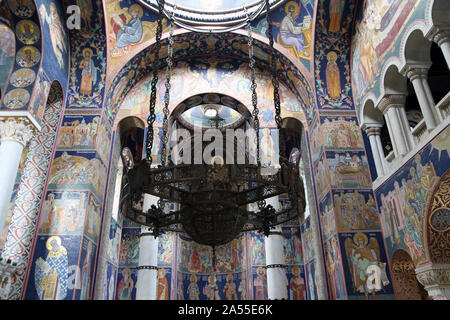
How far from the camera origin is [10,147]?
7.23 m

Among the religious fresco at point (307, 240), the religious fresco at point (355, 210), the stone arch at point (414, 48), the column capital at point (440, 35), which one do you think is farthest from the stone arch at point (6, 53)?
the religious fresco at point (307, 240)

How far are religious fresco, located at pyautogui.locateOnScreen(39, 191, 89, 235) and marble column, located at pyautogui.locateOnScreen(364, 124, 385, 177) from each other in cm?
811

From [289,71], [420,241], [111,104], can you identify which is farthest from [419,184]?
[111,104]

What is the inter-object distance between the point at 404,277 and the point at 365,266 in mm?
911

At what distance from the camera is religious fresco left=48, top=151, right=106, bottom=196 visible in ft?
31.0

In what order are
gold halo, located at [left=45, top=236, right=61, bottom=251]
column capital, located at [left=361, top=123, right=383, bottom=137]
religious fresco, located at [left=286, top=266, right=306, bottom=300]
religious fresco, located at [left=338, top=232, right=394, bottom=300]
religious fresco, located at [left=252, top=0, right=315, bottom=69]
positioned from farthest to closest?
religious fresco, located at [left=286, top=266, right=306, bottom=300]
religious fresco, located at [left=252, top=0, right=315, bottom=69]
column capital, located at [left=361, top=123, right=383, bottom=137]
gold halo, located at [left=45, top=236, right=61, bottom=251]
religious fresco, located at [left=338, top=232, right=394, bottom=300]

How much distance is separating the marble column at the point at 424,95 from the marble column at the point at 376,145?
242 cm

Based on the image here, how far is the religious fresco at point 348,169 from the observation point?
9.68m

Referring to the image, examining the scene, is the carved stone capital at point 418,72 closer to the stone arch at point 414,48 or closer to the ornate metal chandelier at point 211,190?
the stone arch at point 414,48

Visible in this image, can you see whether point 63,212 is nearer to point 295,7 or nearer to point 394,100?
point 394,100

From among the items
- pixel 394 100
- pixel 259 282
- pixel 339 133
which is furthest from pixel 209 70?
pixel 259 282

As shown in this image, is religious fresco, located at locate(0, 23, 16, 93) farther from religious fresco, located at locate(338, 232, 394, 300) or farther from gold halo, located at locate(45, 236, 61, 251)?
religious fresco, located at locate(338, 232, 394, 300)

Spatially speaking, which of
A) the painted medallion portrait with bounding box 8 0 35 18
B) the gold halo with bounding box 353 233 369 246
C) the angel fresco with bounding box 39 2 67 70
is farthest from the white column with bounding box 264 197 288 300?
the painted medallion portrait with bounding box 8 0 35 18
